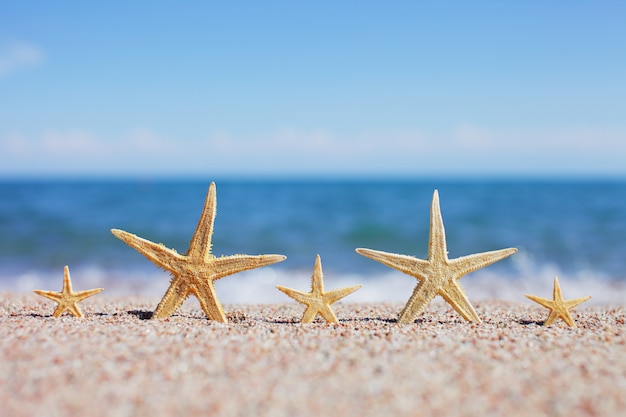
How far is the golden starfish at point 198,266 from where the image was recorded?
18.0 feet

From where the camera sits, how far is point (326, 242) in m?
20.0

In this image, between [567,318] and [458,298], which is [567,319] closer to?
[567,318]

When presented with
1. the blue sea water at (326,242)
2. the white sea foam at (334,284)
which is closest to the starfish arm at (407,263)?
the white sea foam at (334,284)

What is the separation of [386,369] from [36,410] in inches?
87.5

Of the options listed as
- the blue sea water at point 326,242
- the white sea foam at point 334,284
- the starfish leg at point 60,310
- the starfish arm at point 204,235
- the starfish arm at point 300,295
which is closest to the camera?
the starfish arm at point 300,295

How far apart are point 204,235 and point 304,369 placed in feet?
7.29

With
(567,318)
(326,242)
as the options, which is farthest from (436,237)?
(326,242)

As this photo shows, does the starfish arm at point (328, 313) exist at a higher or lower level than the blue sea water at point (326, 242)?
higher

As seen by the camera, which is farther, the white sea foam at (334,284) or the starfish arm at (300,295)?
the white sea foam at (334,284)

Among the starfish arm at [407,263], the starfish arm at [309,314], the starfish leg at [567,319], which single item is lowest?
the starfish arm at [309,314]

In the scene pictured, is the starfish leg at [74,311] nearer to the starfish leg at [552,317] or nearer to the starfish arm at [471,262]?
the starfish arm at [471,262]

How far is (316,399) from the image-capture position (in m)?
3.29

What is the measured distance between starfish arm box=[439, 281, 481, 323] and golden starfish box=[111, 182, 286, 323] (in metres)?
2.02

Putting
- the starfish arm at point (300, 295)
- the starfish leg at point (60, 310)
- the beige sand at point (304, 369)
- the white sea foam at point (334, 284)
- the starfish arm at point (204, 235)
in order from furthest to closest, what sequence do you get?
the white sea foam at point (334, 284), the starfish leg at point (60, 310), the starfish arm at point (204, 235), the starfish arm at point (300, 295), the beige sand at point (304, 369)
